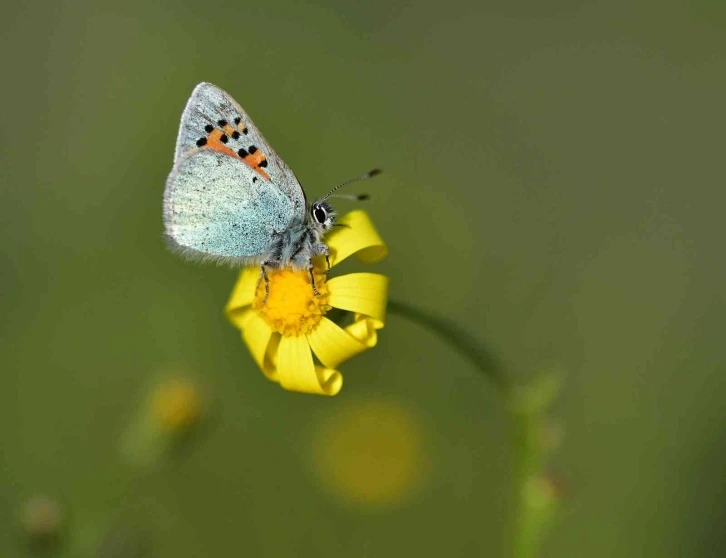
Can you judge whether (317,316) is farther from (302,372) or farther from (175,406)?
(175,406)

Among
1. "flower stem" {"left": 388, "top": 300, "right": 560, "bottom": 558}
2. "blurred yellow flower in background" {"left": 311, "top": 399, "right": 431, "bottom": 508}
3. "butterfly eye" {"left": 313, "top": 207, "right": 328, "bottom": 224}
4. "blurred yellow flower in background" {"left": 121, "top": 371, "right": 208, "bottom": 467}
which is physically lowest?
"blurred yellow flower in background" {"left": 311, "top": 399, "right": 431, "bottom": 508}

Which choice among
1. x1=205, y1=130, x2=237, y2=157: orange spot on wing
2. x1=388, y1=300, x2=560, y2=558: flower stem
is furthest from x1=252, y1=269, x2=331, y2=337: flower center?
x1=205, y1=130, x2=237, y2=157: orange spot on wing

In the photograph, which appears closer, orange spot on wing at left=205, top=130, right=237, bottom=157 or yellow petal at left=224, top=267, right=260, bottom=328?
orange spot on wing at left=205, top=130, right=237, bottom=157

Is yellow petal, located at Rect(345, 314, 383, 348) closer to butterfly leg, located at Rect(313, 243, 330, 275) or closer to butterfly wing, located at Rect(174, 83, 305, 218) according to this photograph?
butterfly leg, located at Rect(313, 243, 330, 275)

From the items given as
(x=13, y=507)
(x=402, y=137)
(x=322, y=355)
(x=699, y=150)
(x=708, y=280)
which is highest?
(x=699, y=150)

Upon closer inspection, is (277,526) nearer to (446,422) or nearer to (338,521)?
(338,521)

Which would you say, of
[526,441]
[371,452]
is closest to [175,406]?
[371,452]

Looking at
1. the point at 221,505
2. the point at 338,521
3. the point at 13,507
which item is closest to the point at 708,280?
the point at 338,521
